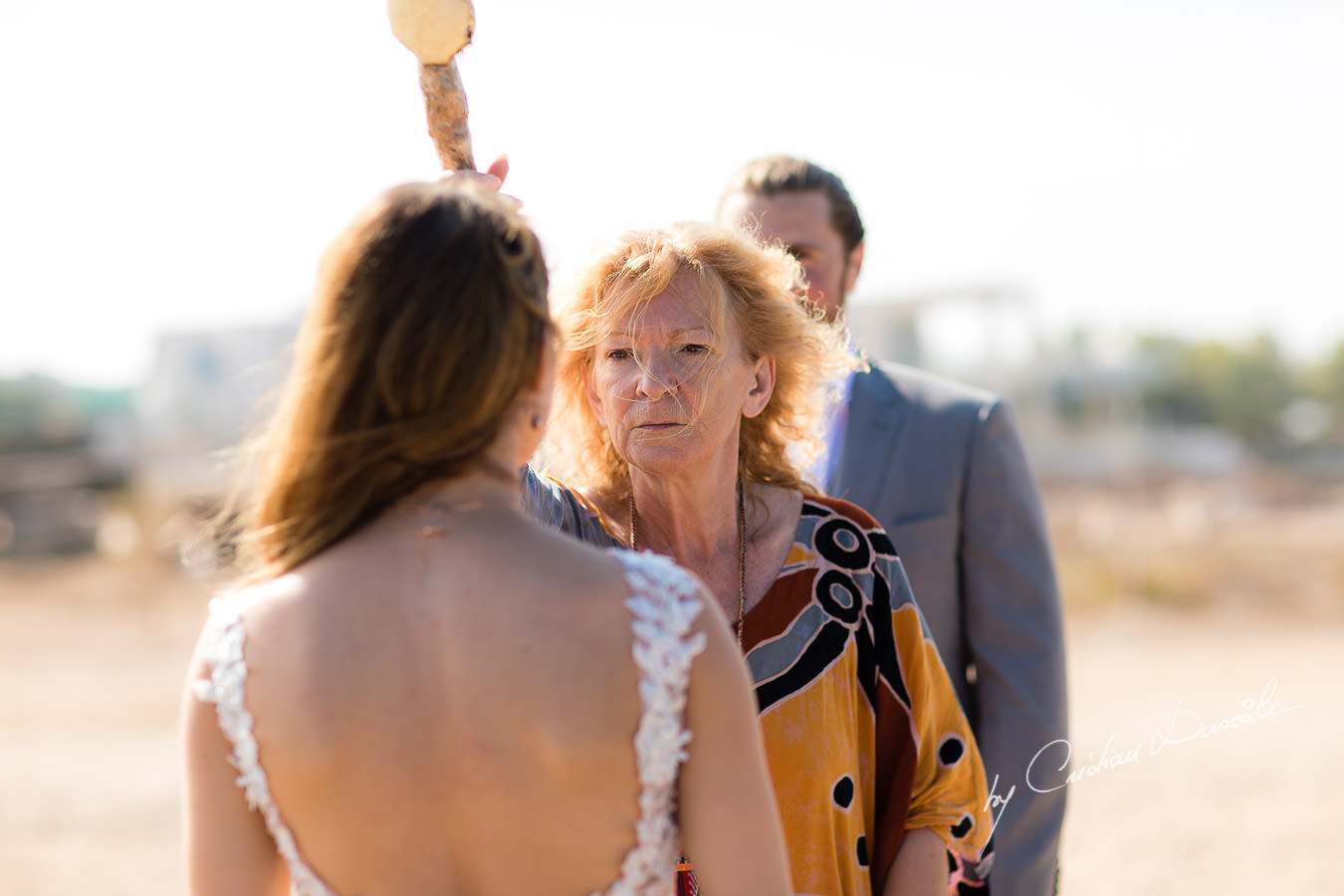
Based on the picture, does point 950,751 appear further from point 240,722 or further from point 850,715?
point 240,722

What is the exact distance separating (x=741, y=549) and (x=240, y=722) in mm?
1267

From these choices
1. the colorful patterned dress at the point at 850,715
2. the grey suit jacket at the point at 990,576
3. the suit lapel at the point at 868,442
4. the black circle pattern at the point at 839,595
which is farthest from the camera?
the suit lapel at the point at 868,442

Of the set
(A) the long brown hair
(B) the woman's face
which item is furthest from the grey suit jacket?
(A) the long brown hair

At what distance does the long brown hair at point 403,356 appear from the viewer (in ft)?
4.21

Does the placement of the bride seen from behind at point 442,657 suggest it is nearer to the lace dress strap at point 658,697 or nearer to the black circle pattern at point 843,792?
the lace dress strap at point 658,697

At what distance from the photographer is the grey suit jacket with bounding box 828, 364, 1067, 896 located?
281cm

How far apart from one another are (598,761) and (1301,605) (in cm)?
2275

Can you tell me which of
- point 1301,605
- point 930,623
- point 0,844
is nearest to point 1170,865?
point 930,623

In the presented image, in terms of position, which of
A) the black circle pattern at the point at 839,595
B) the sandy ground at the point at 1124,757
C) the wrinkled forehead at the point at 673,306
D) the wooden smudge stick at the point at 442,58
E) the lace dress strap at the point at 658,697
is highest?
the wooden smudge stick at the point at 442,58

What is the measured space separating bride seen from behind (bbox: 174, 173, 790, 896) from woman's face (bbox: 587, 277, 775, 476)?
3.01 ft

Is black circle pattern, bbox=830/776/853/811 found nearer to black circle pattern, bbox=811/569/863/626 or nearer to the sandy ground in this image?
black circle pattern, bbox=811/569/863/626

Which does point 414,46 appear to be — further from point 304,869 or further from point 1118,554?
point 1118,554

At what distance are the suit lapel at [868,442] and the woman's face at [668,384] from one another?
0.76m

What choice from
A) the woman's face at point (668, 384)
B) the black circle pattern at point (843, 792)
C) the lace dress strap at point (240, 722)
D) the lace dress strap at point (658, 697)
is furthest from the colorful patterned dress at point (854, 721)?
the lace dress strap at point (240, 722)
